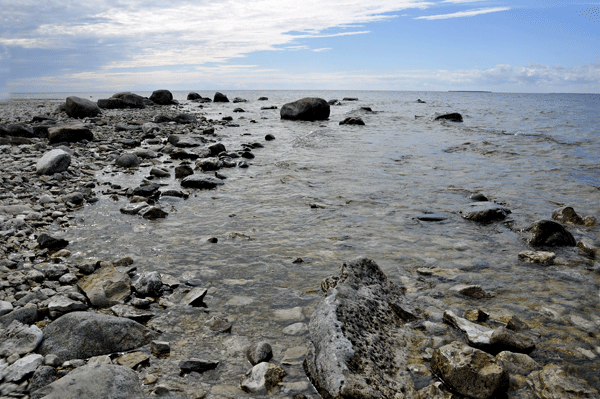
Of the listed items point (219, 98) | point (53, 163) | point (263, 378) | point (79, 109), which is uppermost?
point (219, 98)

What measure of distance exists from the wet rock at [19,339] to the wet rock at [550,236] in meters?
5.61

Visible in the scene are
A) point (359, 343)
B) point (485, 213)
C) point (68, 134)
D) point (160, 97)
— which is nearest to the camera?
point (359, 343)

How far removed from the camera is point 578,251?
4.60 metres

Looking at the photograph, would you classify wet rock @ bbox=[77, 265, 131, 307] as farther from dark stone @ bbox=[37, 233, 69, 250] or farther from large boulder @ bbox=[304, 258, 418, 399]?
large boulder @ bbox=[304, 258, 418, 399]

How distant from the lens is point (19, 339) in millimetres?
2592

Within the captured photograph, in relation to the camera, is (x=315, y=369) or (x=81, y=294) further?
(x=81, y=294)

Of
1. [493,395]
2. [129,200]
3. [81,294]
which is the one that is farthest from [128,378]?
[129,200]

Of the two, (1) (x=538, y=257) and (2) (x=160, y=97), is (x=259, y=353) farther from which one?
(2) (x=160, y=97)

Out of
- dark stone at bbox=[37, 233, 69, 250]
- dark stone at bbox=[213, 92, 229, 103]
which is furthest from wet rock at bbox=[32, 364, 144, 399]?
dark stone at bbox=[213, 92, 229, 103]

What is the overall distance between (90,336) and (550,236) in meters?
5.46

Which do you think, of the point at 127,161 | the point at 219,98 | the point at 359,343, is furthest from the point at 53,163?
the point at 219,98

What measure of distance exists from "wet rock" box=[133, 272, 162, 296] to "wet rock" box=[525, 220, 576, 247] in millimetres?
4798

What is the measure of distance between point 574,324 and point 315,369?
2411 millimetres

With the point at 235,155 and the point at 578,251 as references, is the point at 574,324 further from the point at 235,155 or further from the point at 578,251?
the point at 235,155
